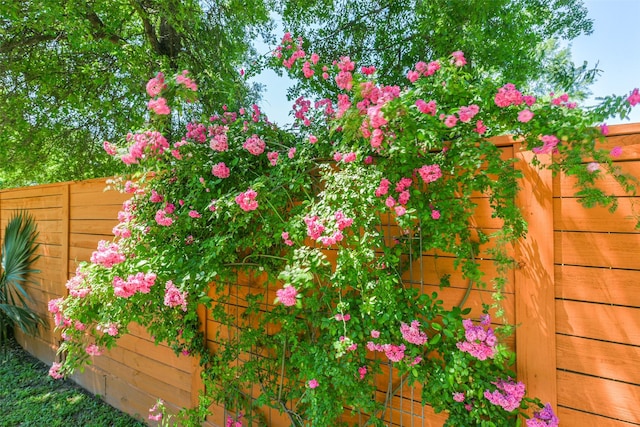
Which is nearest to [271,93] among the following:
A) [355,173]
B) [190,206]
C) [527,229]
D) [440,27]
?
[440,27]

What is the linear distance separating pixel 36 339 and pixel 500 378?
16.2 feet

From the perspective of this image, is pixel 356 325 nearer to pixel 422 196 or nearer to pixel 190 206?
pixel 422 196

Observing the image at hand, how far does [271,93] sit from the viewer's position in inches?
210

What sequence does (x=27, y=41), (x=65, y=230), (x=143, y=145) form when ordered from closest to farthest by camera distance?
(x=143, y=145) → (x=65, y=230) → (x=27, y=41)

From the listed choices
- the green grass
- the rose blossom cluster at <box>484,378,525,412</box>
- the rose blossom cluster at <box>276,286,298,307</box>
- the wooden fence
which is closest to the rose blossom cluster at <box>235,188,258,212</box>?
the rose blossom cluster at <box>276,286,298,307</box>

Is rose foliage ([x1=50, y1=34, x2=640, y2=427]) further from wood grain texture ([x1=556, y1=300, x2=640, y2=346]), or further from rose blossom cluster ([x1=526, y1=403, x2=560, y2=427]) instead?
wood grain texture ([x1=556, y1=300, x2=640, y2=346])

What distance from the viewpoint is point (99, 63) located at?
421cm

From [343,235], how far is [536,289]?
0.75 metres

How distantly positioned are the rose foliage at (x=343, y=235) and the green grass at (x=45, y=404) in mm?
1364

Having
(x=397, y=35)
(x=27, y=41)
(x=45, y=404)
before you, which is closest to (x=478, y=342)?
(x=45, y=404)

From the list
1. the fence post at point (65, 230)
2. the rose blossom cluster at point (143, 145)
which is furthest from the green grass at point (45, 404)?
the rose blossom cluster at point (143, 145)

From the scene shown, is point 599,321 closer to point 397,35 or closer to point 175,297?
point 175,297

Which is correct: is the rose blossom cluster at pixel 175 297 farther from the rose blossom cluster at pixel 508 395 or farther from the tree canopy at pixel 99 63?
the tree canopy at pixel 99 63

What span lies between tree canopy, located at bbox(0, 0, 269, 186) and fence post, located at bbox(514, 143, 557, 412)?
2.77m
